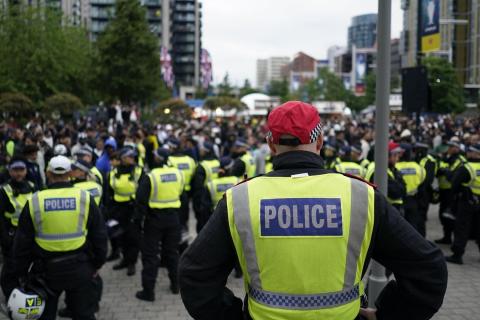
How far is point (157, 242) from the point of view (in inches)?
297

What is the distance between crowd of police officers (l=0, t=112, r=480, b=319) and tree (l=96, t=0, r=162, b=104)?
28.1 metres

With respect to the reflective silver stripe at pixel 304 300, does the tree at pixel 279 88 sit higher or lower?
higher

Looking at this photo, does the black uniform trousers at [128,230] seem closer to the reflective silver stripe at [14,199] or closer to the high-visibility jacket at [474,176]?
the reflective silver stripe at [14,199]

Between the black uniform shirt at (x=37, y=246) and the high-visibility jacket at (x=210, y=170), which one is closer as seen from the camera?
the black uniform shirt at (x=37, y=246)

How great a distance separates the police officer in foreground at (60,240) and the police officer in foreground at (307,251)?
110 inches

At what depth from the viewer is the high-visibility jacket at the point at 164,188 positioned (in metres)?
7.39

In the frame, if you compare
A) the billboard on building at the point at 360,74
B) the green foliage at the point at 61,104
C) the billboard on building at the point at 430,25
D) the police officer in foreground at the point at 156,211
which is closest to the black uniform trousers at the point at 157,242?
the police officer in foreground at the point at 156,211

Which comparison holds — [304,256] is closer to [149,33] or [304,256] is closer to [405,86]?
[405,86]

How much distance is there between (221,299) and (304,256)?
427mm

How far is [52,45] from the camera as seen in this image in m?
28.8

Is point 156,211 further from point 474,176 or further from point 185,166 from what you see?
point 474,176

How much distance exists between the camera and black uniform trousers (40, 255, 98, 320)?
187 inches

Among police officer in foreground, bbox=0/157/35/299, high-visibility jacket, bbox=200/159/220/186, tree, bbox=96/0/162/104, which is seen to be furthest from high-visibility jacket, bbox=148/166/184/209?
tree, bbox=96/0/162/104

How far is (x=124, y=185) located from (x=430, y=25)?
8.89 m
